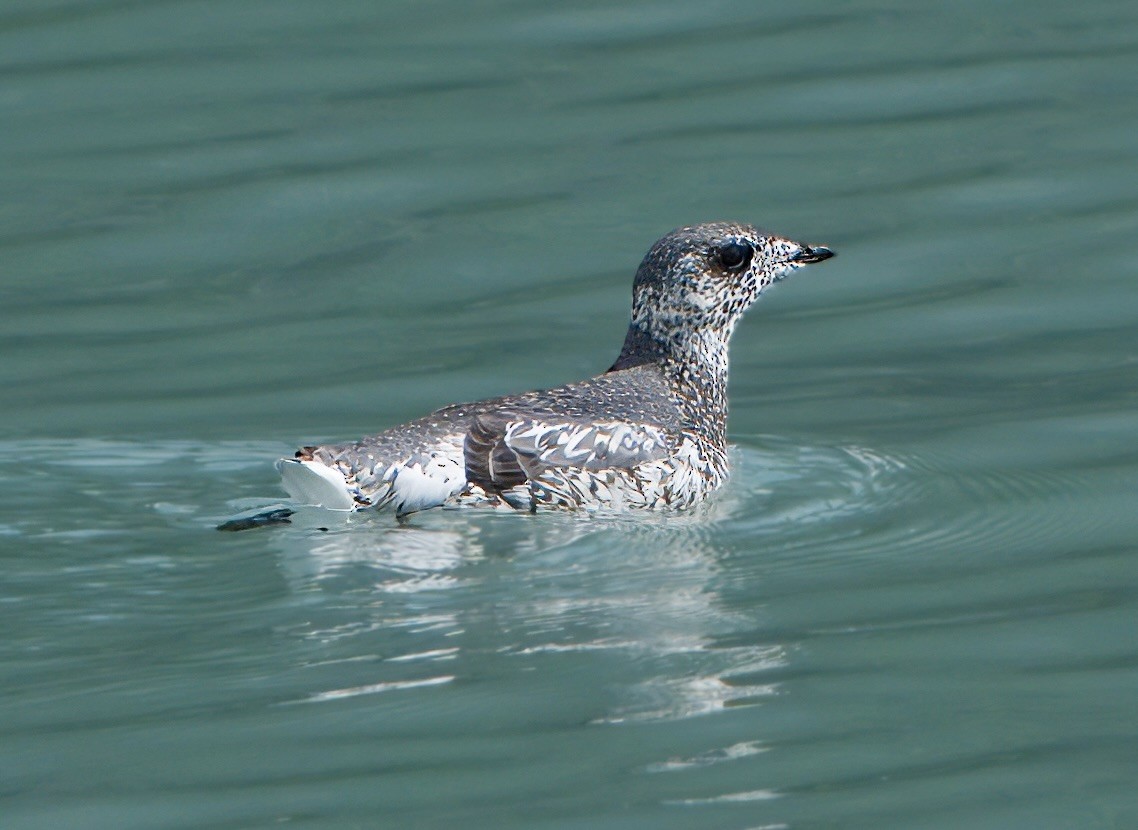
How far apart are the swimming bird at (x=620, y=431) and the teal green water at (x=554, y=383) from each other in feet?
0.60

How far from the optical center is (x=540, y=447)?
8688 mm

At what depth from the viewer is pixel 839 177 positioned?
40.0ft

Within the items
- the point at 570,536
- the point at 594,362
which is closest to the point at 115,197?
the point at 594,362

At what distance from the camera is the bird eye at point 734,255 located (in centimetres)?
966

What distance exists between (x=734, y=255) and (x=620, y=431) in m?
1.20

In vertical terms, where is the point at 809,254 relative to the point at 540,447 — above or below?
above

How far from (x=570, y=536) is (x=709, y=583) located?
834 millimetres

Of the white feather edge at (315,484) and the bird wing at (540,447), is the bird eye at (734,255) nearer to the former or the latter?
the bird wing at (540,447)

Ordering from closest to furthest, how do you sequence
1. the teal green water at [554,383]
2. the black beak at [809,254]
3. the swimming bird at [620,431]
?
the teal green water at [554,383] → the swimming bird at [620,431] → the black beak at [809,254]

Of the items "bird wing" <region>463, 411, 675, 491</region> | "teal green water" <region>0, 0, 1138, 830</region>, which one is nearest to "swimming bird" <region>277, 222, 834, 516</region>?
"bird wing" <region>463, 411, 675, 491</region>

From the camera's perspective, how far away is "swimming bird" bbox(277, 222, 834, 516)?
335 inches

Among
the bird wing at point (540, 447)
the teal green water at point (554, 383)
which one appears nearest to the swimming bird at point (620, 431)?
the bird wing at point (540, 447)

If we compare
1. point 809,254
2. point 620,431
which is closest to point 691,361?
point 809,254

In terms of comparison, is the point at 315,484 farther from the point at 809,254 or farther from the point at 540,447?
the point at 809,254
